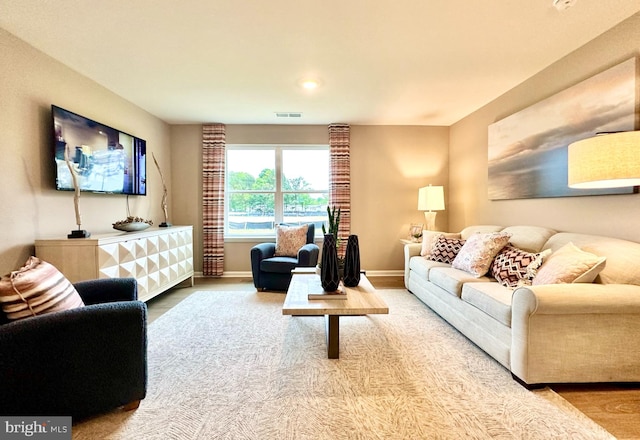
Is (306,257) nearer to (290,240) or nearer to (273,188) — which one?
(290,240)

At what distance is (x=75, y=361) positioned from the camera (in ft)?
4.41

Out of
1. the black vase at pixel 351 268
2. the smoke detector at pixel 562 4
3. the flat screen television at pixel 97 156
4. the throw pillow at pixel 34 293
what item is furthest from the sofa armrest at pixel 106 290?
the smoke detector at pixel 562 4

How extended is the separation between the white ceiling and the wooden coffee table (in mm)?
2005

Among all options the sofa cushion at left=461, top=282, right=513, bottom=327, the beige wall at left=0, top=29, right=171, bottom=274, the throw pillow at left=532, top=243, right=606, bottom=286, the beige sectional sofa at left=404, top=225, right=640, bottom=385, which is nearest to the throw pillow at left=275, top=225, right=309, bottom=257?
the beige wall at left=0, top=29, right=171, bottom=274

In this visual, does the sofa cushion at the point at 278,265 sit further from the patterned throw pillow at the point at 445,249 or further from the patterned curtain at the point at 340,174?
the patterned throw pillow at the point at 445,249

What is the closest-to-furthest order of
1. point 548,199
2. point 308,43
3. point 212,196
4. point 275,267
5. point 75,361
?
point 75,361 → point 308,43 → point 548,199 → point 275,267 → point 212,196

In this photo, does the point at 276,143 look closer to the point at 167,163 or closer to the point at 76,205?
the point at 167,163

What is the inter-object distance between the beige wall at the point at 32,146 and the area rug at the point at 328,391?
1.27 metres

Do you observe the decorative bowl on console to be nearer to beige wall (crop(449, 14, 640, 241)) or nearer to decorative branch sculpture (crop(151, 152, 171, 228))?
decorative branch sculpture (crop(151, 152, 171, 228))

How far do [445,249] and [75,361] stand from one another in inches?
128

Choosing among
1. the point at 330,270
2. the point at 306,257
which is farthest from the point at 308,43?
the point at 306,257

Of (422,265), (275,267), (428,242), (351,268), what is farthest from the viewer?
(275,267)

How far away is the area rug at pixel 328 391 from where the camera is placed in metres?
1.40

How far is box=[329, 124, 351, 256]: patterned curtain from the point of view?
14.7 ft
